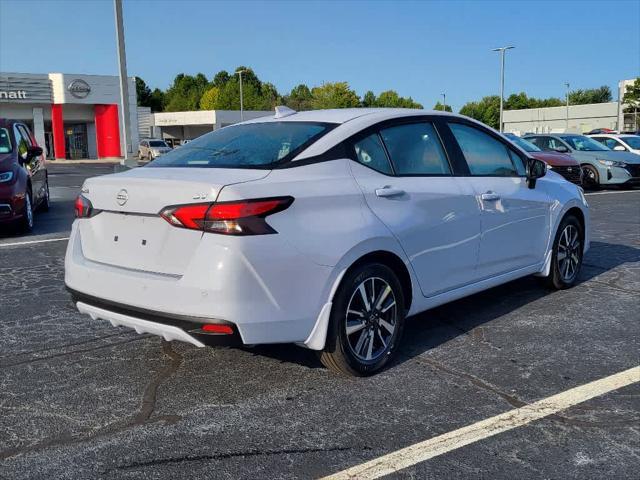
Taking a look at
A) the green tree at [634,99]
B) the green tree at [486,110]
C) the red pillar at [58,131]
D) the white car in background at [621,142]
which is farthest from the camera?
the green tree at [486,110]

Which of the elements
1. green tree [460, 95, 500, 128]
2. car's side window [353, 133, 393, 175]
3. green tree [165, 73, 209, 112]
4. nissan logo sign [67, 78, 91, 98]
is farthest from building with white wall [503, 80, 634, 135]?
car's side window [353, 133, 393, 175]

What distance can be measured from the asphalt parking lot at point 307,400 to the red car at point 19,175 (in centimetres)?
400

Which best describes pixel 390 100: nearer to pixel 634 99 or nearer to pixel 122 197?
pixel 634 99

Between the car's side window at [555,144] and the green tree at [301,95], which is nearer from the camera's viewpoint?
the car's side window at [555,144]

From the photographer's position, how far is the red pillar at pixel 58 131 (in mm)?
50781

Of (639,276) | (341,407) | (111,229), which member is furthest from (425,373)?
(639,276)

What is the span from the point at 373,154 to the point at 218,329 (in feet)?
5.01

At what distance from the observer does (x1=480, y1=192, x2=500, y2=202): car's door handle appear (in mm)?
4701

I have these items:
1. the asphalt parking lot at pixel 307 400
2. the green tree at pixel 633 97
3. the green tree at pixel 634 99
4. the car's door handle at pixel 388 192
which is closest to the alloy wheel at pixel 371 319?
the asphalt parking lot at pixel 307 400

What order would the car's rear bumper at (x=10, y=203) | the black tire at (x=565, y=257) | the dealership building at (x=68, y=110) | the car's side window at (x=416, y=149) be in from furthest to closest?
the dealership building at (x=68, y=110) < the car's rear bumper at (x=10, y=203) < the black tire at (x=565, y=257) < the car's side window at (x=416, y=149)

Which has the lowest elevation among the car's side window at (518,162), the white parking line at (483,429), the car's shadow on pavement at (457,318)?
the white parking line at (483,429)

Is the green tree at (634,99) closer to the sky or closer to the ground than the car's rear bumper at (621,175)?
closer to the sky

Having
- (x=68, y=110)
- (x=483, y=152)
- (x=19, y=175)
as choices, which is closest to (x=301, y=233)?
(x=483, y=152)

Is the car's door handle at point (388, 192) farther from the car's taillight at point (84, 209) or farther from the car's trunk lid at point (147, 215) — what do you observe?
the car's taillight at point (84, 209)
